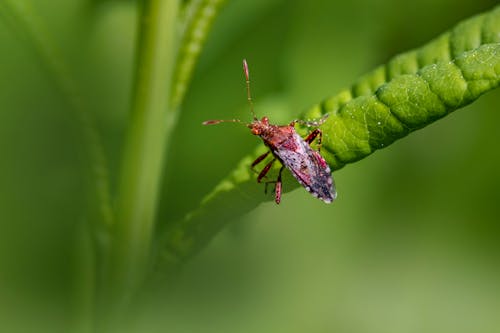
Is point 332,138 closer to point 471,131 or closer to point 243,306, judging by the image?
point 243,306

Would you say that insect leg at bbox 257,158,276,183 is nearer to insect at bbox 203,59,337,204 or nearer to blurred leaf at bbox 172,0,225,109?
insect at bbox 203,59,337,204

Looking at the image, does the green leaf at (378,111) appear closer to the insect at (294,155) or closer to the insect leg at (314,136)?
the insect leg at (314,136)

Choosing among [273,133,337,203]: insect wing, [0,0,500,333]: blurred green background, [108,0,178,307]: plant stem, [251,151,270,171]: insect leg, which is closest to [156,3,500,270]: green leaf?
[251,151,270,171]: insect leg

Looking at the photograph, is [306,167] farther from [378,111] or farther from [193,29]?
[378,111]

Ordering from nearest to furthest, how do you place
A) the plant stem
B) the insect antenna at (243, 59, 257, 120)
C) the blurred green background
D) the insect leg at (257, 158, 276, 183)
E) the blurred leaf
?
the insect leg at (257, 158, 276, 183) → the plant stem → the blurred leaf → the blurred green background → the insect antenna at (243, 59, 257, 120)

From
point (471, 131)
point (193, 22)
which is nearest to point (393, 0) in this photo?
point (471, 131)
